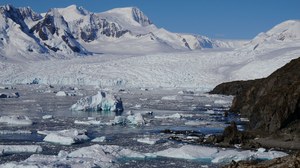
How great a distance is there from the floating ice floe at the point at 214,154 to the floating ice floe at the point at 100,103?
1805 cm

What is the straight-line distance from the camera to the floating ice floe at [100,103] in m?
36.2

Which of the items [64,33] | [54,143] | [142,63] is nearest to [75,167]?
[54,143]

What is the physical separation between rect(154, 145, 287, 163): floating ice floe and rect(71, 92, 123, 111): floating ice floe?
1805cm

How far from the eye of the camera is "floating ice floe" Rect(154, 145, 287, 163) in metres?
17.6

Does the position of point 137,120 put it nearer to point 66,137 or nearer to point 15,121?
point 15,121

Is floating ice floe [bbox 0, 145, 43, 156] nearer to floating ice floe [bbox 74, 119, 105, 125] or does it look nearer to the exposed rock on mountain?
floating ice floe [bbox 74, 119, 105, 125]

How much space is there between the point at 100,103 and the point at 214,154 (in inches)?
786

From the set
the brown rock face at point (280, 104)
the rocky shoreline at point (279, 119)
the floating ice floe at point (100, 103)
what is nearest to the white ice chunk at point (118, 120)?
the brown rock face at point (280, 104)

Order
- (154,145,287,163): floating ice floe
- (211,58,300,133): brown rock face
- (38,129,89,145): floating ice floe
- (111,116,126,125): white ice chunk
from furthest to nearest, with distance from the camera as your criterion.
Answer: (111,116,126,125): white ice chunk
(211,58,300,133): brown rock face
(38,129,89,145): floating ice floe
(154,145,287,163): floating ice floe

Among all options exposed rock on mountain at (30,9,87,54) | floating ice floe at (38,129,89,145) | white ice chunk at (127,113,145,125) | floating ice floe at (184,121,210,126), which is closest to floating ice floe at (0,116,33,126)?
floating ice floe at (38,129,89,145)

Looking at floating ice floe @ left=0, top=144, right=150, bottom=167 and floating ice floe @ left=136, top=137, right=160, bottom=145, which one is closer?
floating ice floe @ left=0, top=144, right=150, bottom=167

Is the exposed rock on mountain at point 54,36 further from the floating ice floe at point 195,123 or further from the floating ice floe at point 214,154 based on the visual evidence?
the floating ice floe at point 214,154

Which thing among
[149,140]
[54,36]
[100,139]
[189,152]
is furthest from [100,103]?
[54,36]

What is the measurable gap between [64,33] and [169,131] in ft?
445
